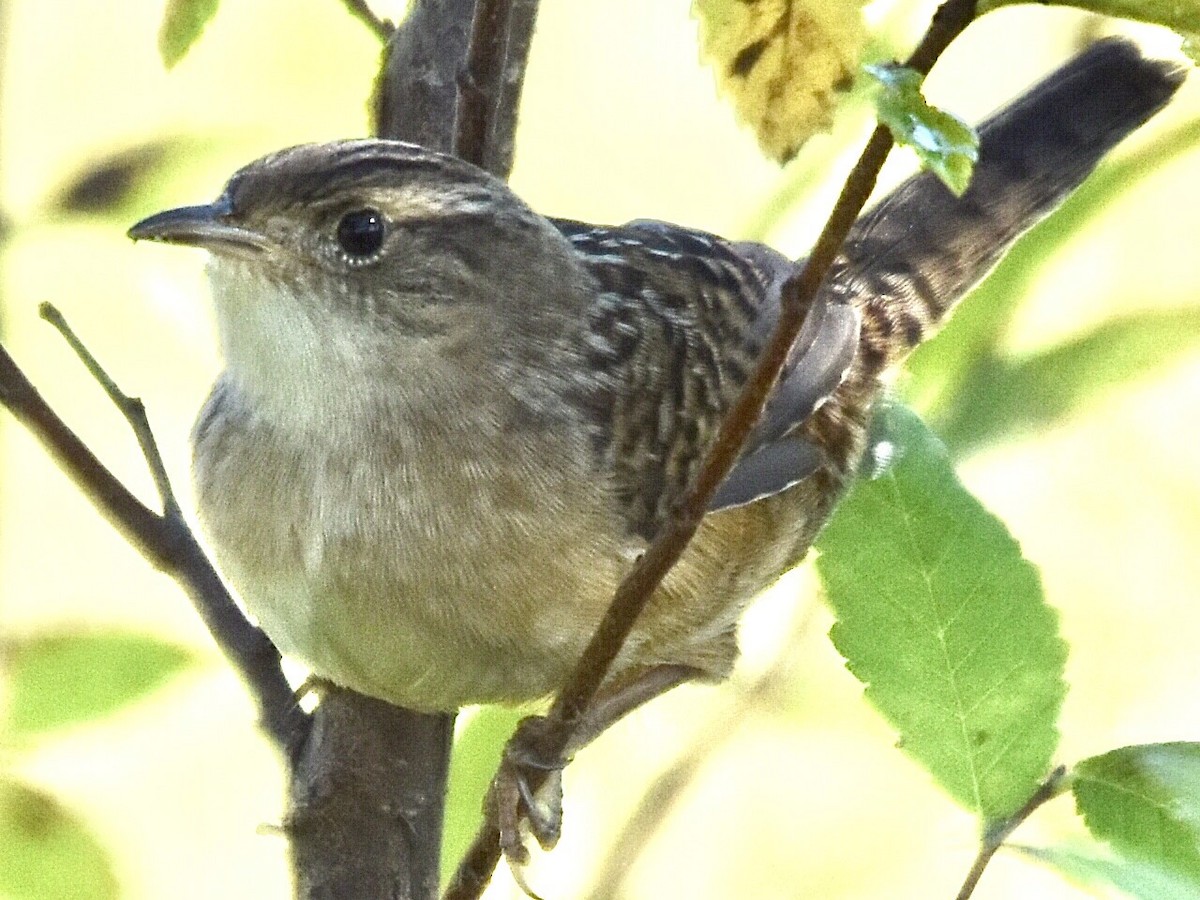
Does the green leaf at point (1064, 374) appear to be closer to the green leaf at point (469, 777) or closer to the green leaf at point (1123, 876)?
the green leaf at point (469, 777)

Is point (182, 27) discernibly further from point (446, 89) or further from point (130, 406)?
point (446, 89)

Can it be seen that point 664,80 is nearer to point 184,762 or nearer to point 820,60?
point 184,762

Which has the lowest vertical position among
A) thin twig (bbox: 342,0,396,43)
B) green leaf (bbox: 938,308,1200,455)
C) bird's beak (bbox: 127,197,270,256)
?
green leaf (bbox: 938,308,1200,455)

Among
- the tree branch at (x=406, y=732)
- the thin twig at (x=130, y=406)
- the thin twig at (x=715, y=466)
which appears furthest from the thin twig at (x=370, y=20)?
the thin twig at (x=715, y=466)

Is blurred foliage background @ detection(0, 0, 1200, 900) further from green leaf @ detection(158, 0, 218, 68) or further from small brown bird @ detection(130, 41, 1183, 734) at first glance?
green leaf @ detection(158, 0, 218, 68)

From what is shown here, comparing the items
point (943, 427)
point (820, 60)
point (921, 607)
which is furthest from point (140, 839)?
point (820, 60)

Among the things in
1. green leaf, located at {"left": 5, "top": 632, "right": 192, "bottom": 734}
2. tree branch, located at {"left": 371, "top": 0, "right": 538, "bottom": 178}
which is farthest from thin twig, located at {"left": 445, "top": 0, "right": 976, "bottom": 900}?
tree branch, located at {"left": 371, "top": 0, "right": 538, "bottom": 178}
